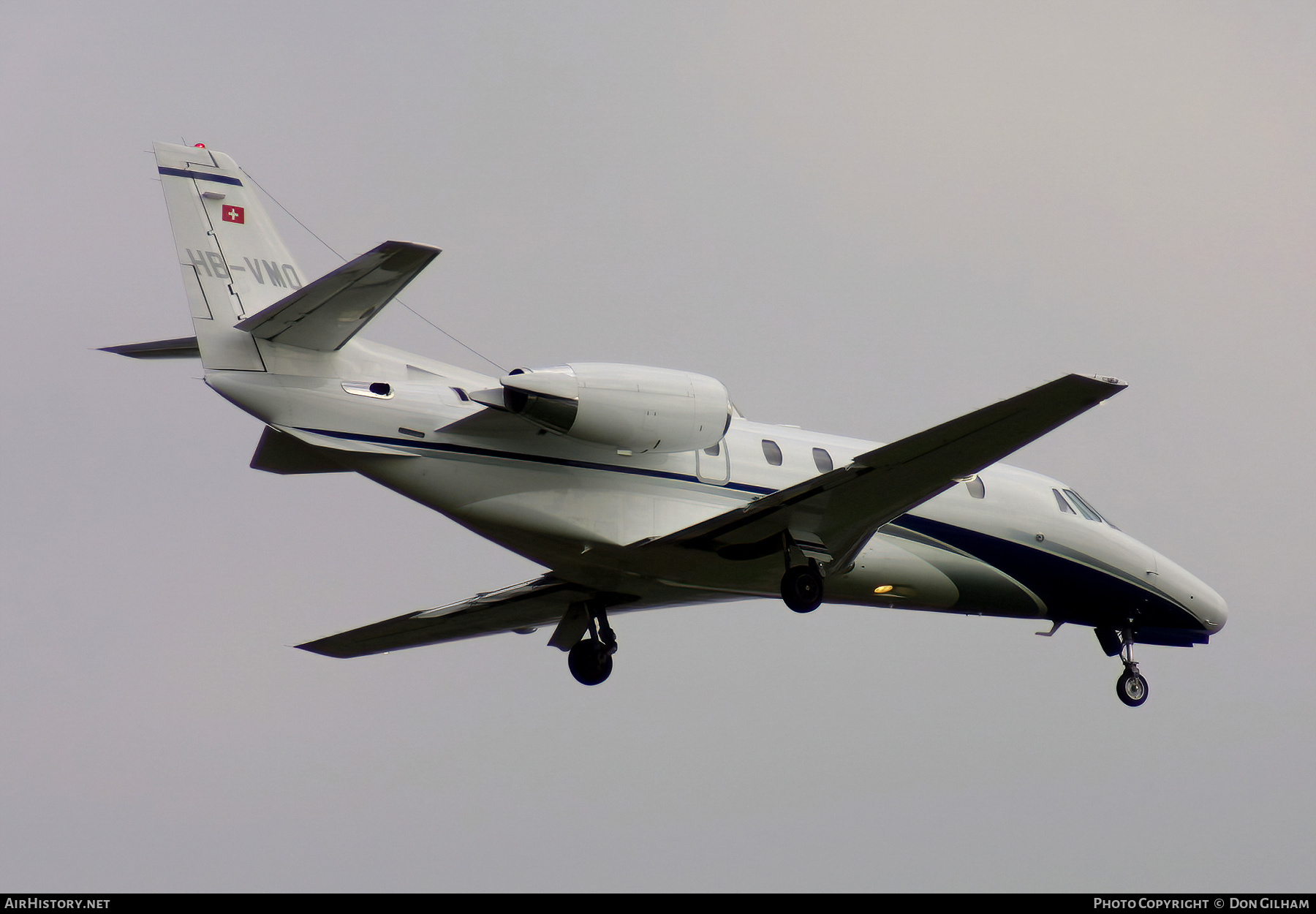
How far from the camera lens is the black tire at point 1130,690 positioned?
70.4ft

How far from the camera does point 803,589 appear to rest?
57.3 ft

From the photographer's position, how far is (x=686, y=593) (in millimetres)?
19641

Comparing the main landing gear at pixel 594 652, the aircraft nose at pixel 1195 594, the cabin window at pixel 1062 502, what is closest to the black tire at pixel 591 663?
the main landing gear at pixel 594 652

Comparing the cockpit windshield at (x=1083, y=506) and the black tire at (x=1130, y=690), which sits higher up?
the cockpit windshield at (x=1083, y=506)

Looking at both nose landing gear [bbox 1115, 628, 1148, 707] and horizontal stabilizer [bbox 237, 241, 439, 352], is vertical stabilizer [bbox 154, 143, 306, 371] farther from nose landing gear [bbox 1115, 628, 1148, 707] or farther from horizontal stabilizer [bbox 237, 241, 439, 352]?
nose landing gear [bbox 1115, 628, 1148, 707]

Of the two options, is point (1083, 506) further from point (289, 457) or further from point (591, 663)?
point (289, 457)

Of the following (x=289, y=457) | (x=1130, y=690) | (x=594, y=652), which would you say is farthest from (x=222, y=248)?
(x=1130, y=690)

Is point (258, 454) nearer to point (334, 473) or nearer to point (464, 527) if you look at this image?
point (334, 473)

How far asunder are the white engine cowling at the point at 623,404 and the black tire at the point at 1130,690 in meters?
8.72

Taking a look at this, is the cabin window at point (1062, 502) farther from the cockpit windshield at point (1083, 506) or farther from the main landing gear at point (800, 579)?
the main landing gear at point (800, 579)

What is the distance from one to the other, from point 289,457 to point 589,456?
134 inches

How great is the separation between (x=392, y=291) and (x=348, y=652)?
832 centimetres

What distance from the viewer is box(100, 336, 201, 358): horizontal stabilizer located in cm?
1595

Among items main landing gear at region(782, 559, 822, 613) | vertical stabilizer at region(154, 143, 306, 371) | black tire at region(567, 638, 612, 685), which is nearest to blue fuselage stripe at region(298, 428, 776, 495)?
main landing gear at region(782, 559, 822, 613)
